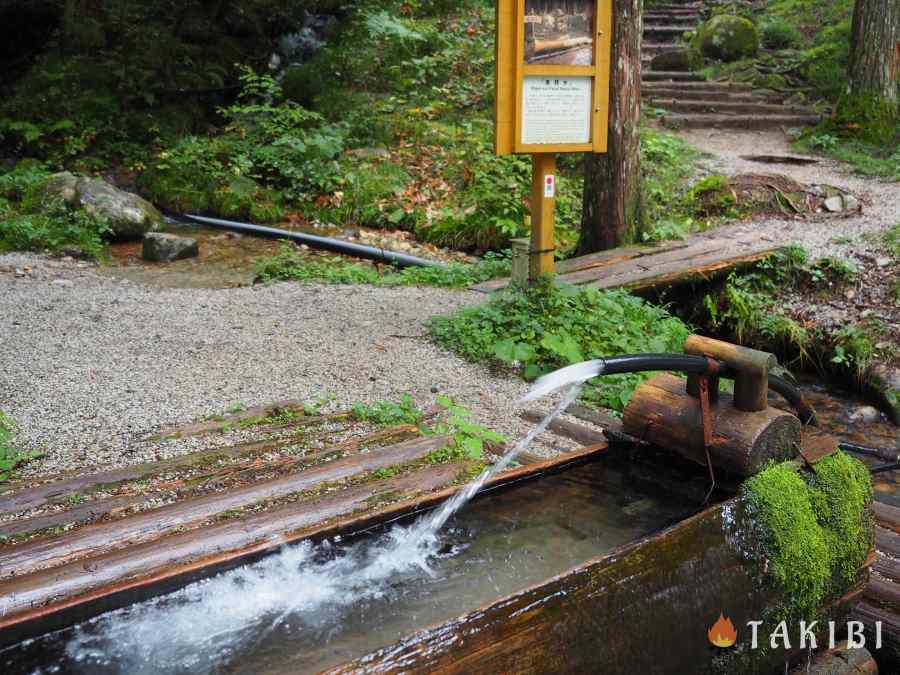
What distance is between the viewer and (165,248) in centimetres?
904

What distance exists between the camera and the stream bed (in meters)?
2.27

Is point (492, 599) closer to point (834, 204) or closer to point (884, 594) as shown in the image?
point (884, 594)

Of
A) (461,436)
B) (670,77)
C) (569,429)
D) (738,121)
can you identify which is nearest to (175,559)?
(461,436)

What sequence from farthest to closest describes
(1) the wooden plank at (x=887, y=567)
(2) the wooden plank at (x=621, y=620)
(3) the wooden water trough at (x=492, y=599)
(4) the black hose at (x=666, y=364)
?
(1) the wooden plank at (x=887, y=567) < (4) the black hose at (x=666, y=364) < (3) the wooden water trough at (x=492, y=599) < (2) the wooden plank at (x=621, y=620)

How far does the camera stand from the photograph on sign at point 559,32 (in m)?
5.35

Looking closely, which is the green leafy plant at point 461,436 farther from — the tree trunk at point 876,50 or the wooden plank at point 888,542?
the tree trunk at point 876,50

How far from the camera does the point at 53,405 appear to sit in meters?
4.18

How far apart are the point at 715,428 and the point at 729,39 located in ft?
48.5

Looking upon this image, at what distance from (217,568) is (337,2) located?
15.2 metres

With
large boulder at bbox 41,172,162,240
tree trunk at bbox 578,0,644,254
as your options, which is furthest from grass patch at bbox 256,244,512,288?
large boulder at bbox 41,172,162,240

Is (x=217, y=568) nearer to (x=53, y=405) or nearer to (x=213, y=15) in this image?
(x=53, y=405)

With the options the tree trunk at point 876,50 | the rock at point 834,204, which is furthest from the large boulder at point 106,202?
the tree trunk at point 876,50

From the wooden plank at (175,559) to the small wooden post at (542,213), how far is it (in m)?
2.99

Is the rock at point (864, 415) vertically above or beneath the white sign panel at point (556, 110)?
beneath
